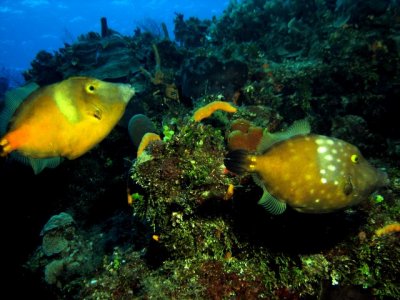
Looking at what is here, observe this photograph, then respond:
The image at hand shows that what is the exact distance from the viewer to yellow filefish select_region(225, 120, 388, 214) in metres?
2.38

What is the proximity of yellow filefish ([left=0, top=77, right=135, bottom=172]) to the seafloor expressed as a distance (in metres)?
1.36

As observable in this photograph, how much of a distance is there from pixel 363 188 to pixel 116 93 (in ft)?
7.12

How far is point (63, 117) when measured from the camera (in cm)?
221

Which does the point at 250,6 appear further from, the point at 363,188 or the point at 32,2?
the point at 32,2

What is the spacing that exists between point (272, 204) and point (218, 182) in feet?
3.68

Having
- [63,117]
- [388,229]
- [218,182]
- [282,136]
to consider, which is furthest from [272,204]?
[63,117]

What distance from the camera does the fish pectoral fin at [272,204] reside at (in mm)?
2490

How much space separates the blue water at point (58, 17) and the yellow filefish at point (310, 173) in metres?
90.9

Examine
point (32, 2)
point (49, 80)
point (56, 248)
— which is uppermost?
point (32, 2)

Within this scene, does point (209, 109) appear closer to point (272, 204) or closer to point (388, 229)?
point (272, 204)

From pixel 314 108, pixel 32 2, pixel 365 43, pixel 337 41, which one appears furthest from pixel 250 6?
pixel 32 2

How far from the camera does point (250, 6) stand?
55.0 ft

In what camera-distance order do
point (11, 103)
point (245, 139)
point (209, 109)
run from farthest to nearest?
point (209, 109)
point (245, 139)
point (11, 103)

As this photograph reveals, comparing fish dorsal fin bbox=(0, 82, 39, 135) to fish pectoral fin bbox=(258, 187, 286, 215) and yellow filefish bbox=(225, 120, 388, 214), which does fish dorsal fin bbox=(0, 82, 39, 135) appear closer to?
yellow filefish bbox=(225, 120, 388, 214)
